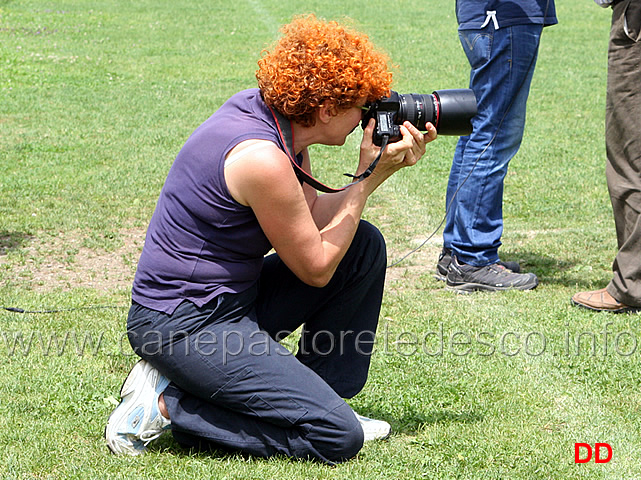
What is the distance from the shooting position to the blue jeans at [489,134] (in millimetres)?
4688

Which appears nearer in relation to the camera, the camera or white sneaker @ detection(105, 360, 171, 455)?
white sneaker @ detection(105, 360, 171, 455)

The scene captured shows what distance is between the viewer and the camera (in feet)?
9.91

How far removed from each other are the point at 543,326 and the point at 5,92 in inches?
347

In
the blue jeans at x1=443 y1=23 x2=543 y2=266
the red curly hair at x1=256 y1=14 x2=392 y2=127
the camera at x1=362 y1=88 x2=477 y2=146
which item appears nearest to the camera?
the red curly hair at x1=256 y1=14 x2=392 y2=127

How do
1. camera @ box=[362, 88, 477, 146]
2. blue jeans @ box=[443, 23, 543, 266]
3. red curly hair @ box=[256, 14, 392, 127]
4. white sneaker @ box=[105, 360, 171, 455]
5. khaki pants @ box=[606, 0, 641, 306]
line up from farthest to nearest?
1. blue jeans @ box=[443, 23, 543, 266]
2. khaki pants @ box=[606, 0, 641, 306]
3. camera @ box=[362, 88, 477, 146]
4. white sneaker @ box=[105, 360, 171, 455]
5. red curly hair @ box=[256, 14, 392, 127]

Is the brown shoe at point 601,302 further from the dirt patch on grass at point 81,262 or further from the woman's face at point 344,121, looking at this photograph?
the woman's face at point 344,121

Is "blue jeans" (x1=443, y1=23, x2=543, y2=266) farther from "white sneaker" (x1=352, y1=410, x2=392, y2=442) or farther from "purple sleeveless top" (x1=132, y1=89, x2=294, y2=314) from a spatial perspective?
"purple sleeveless top" (x1=132, y1=89, x2=294, y2=314)

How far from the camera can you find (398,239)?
18.5 feet

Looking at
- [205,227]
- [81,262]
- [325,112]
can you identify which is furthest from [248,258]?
[81,262]

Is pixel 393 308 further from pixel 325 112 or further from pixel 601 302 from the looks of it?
pixel 325 112

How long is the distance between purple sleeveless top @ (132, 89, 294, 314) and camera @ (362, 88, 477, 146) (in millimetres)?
397

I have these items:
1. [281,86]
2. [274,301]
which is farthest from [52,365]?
[281,86]

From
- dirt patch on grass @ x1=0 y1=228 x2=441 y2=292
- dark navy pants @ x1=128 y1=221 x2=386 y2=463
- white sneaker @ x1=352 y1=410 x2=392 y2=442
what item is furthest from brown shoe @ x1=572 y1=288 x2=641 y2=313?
dark navy pants @ x1=128 y1=221 x2=386 y2=463

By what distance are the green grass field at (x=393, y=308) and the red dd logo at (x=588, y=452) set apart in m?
0.02
